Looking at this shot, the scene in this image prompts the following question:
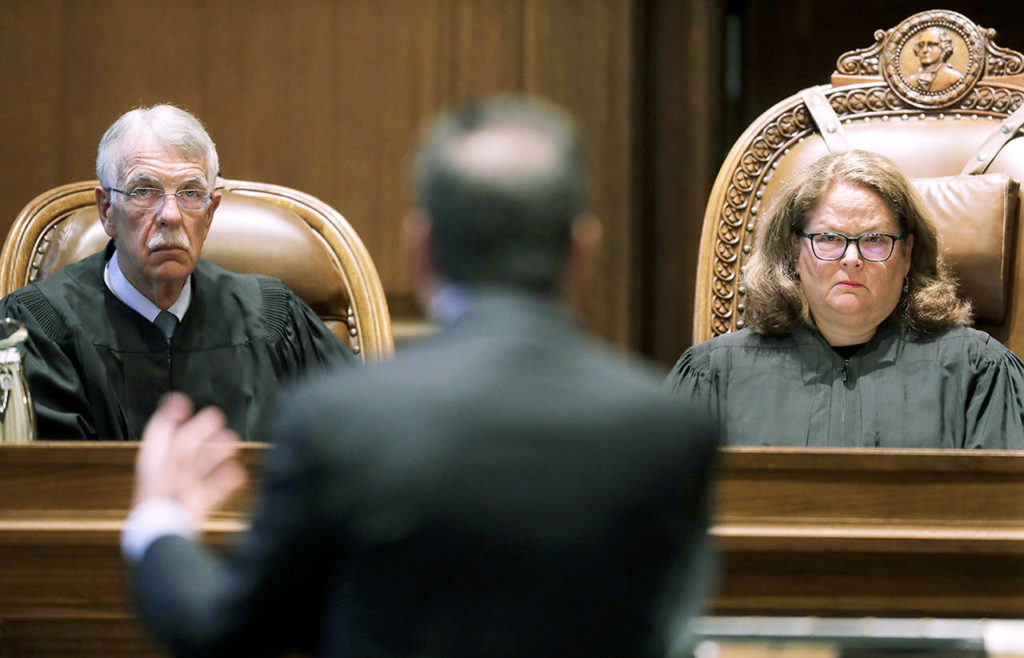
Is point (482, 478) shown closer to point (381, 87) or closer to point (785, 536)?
point (785, 536)

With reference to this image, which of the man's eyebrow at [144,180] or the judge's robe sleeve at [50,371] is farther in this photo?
the man's eyebrow at [144,180]

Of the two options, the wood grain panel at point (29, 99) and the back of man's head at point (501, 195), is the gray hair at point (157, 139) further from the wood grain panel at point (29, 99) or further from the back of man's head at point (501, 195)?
the back of man's head at point (501, 195)

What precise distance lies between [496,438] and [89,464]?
1019 millimetres

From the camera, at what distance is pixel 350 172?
3.94 meters

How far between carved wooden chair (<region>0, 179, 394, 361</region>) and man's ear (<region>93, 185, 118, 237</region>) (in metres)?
0.16

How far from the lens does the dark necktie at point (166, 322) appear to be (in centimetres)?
278

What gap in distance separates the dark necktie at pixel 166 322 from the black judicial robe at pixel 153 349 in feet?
0.04

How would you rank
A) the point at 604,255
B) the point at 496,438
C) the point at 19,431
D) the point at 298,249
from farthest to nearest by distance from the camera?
1. the point at 604,255
2. the point at 298,249
3. the point at 19,431
4. the point at 496,438

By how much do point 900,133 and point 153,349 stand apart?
1.70 m

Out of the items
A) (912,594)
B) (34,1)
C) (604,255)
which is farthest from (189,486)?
(34,1)

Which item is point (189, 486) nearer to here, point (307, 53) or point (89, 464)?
point (89, 464)

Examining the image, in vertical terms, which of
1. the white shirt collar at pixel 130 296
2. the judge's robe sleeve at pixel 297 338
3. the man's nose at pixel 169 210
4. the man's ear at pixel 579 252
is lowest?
the judge's robe sleeve at pixel 297 338

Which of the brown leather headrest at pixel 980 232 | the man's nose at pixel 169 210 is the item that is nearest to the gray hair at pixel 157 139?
the man's nose at pixel 169 210

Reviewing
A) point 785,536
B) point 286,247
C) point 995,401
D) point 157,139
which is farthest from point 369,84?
point 785,536
